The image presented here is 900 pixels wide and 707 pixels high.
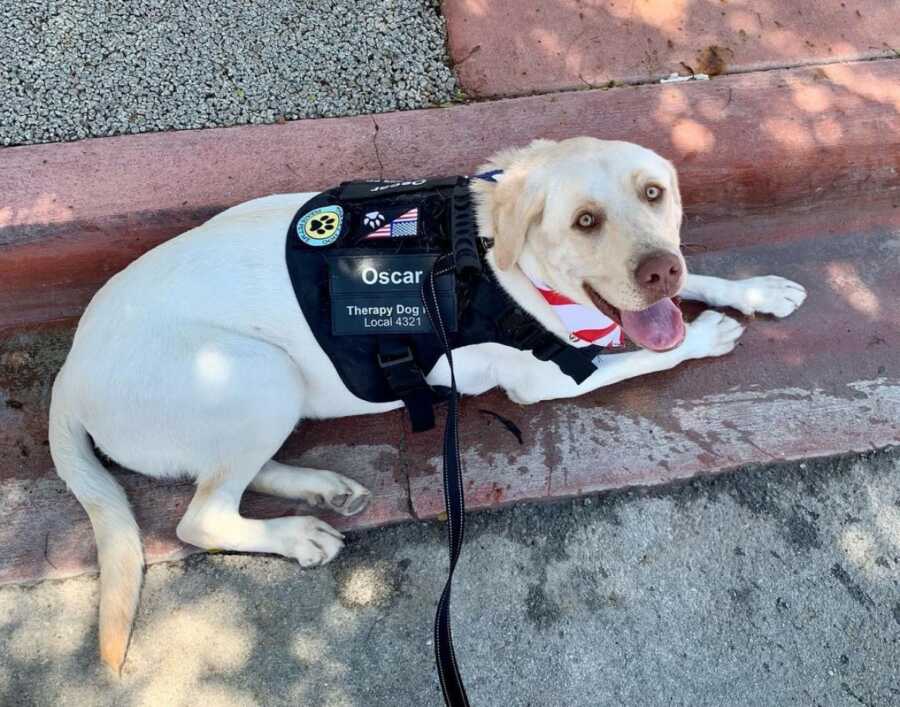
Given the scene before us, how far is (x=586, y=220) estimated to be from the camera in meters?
1.99

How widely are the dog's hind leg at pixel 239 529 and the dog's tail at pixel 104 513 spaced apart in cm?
19

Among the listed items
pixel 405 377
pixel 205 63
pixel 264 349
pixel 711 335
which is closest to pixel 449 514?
pixel 405 377

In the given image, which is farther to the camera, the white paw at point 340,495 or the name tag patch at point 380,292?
the white paw at point 340,495

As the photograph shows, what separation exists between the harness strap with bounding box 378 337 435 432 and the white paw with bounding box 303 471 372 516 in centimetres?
37

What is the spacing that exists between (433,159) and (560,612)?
195 cm

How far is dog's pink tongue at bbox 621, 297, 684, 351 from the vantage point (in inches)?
82.2

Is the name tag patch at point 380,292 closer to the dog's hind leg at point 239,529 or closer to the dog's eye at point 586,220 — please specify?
the dog's eye at point 586,220

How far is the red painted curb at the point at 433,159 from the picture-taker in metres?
2.97

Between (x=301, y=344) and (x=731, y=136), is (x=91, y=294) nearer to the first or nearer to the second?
(x=301, y=344)

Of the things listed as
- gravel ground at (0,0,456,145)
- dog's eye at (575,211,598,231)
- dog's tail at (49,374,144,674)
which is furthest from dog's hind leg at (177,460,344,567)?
gravel ground at (0,0,456,145)

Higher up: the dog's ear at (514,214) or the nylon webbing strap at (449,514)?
the dog's ear at (514,214)

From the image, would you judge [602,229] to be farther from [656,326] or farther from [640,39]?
[640,39]

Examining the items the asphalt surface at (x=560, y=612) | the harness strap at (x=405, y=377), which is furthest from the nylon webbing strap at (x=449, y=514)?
the asphalt surface at (x=560, y=612)

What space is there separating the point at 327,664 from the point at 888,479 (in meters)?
2.21
